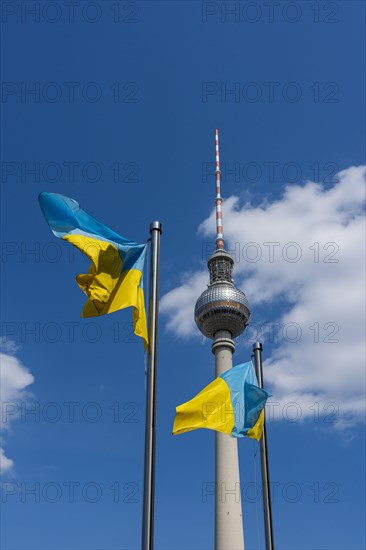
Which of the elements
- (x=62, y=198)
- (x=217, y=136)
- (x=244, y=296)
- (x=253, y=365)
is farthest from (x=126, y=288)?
(x=217, y=136)

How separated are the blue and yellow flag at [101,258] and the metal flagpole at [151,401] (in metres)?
1.02

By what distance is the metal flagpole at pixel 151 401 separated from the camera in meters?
14.0

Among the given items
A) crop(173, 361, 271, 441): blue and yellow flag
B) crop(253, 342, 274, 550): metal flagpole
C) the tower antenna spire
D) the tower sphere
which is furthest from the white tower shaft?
crop(173, 361, 271, 441): blue and yellow flag

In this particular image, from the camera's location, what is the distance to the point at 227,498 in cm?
7506

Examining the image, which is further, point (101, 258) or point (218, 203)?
point (218, 203)

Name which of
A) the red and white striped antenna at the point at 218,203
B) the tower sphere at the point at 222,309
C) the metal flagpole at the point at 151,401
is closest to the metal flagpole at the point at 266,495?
the metal flagpole at the point at 151,401

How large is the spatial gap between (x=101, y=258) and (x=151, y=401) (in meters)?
5.33

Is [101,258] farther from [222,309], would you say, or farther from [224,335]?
[224,335]

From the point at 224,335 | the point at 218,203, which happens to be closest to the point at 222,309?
the point at 224,335

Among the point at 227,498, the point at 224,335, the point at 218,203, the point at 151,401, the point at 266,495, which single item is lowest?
the point at 266,495

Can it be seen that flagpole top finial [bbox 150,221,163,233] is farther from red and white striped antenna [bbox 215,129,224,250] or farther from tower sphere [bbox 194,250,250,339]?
red and white striped antenna [bbox 215,129,224,250]

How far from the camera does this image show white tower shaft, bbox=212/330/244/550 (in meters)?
70.9

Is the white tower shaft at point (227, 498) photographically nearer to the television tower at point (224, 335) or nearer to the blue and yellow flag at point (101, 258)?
the television tower at point (224, 335)

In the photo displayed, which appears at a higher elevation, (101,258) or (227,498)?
(101,258)
